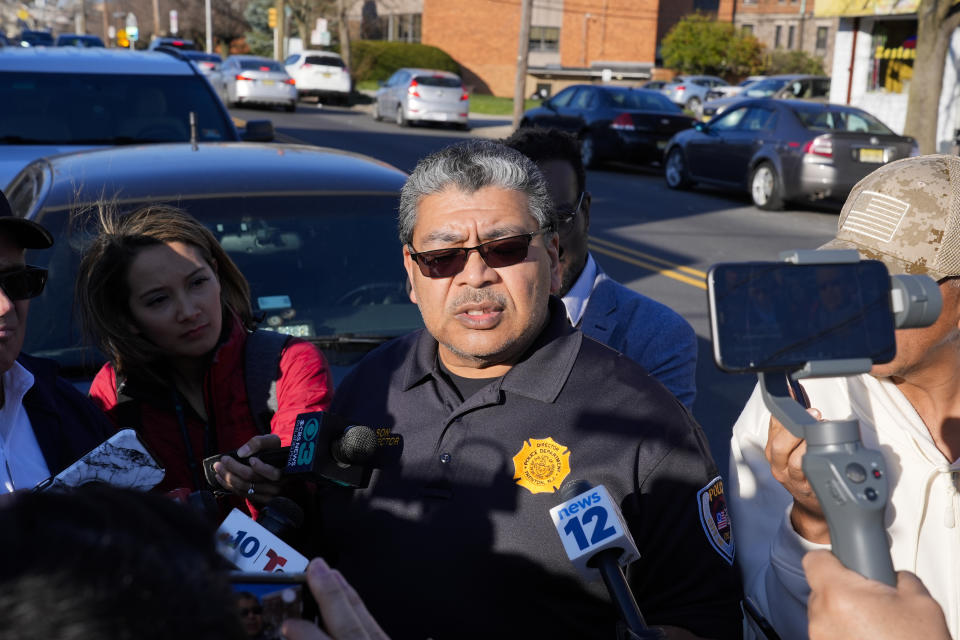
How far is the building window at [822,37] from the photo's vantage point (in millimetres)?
67625

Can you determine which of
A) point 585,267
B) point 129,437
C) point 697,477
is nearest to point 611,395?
point 697,477

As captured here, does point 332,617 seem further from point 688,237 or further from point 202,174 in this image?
point 688,237

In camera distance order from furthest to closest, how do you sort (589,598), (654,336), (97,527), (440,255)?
1. (654,336)
2. (440,255)
3. (589,598)
4. (97,527)

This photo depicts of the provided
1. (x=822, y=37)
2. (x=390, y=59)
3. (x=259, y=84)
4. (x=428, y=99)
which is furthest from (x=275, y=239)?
(x=822, y=37)

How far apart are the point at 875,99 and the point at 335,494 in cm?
2444

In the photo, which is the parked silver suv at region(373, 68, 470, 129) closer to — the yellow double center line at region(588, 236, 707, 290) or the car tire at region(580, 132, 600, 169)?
the car tire at region(580, 132, 600, 169)

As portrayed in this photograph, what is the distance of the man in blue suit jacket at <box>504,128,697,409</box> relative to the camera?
120 inches

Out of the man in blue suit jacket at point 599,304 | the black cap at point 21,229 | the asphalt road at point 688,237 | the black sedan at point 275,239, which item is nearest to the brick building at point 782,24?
the asphalt road at point 688,237

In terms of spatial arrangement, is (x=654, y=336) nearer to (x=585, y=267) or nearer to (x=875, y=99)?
(x=585, y=267)

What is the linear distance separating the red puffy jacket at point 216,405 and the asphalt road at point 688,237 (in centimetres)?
292

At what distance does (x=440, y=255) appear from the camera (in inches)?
90.2

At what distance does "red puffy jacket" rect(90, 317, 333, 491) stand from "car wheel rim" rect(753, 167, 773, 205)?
40.9 ft

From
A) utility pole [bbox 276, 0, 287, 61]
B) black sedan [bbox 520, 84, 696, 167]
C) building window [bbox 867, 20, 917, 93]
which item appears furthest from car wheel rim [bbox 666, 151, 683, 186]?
utility pole [bbox 276, 0, 287, 61]

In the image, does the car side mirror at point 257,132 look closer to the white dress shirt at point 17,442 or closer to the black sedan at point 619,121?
the white dress shirt at point 17,442
